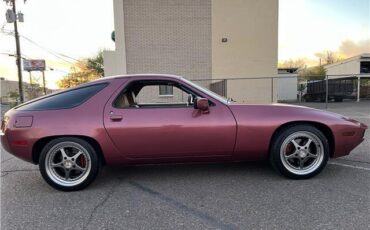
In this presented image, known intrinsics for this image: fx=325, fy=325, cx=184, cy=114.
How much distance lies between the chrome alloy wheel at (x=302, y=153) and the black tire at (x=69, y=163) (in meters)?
2.45

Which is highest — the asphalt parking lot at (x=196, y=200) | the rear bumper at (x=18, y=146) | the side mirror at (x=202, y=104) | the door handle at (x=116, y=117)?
the side mirror at (x=202, y=104)

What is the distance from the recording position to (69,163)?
13.4 feet

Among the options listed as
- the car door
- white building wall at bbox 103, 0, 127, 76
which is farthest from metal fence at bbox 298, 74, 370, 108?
the car door

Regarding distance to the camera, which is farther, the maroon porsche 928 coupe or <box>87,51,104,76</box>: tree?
<box>87,51,104,76</box>: tree

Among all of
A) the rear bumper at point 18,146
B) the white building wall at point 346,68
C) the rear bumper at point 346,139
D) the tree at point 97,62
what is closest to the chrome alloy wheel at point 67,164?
the rear bumper at point 18,146

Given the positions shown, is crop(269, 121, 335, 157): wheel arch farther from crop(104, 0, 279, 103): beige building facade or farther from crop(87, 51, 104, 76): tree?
crop(87, 51, 104, 76): tree

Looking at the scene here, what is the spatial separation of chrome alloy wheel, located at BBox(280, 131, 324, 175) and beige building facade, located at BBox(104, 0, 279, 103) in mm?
12554

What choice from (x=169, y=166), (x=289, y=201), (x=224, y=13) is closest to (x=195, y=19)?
(x=224, y=13)

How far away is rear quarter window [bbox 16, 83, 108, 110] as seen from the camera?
13.8 feet

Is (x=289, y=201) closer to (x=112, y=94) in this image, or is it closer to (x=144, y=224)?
(x=144, y=224)

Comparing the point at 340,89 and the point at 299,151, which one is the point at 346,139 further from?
the point at 340,89

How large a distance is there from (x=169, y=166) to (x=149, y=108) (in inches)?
51.2

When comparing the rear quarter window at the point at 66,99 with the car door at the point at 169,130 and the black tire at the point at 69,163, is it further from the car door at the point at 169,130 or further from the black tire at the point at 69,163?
the black tire at the point at 69,163

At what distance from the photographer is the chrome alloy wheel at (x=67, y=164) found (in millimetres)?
4082
